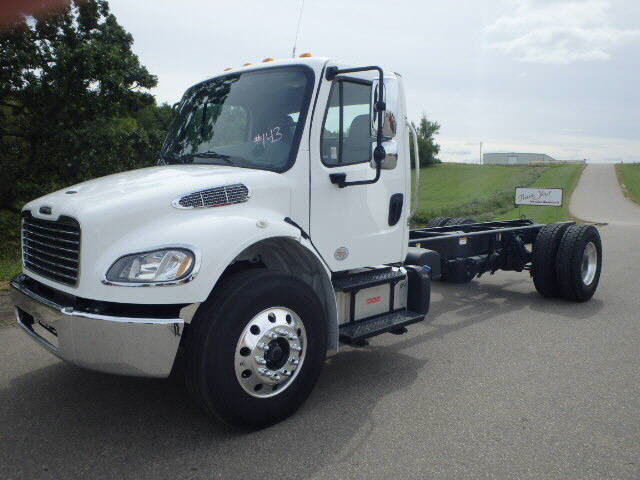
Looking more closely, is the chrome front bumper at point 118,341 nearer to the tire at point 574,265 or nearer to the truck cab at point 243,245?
the truck cab at point 243,245

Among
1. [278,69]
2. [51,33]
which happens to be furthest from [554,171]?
[278,69]

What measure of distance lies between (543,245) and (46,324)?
6328 millimetres

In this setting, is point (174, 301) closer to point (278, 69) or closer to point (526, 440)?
point (278, 69)

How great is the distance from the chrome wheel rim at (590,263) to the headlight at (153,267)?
6.38 meters

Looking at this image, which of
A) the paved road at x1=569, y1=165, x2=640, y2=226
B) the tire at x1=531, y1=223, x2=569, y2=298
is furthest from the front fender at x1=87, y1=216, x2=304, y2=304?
the paved road at x1=569, y1=165, x2=640, y2=226

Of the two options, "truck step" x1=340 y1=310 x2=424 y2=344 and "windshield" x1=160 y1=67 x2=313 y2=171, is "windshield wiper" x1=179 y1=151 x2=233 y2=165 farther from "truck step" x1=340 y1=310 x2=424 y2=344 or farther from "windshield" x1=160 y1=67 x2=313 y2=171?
"truck step" x1=340 y1=310 x2=424 y2=344

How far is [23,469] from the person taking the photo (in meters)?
3.16

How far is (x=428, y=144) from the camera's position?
266 feet

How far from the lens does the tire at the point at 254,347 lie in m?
3.31

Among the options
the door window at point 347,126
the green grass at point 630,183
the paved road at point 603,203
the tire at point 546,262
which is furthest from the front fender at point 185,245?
the green grass at point 630,183

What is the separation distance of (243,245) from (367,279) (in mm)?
1483

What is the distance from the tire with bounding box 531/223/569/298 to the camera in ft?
24.7

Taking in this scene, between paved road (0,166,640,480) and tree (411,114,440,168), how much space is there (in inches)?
2615

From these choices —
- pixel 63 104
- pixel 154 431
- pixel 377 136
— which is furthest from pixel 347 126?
pixel 63 104
